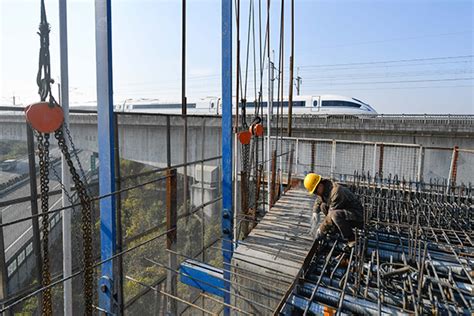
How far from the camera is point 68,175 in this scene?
2.77 metres

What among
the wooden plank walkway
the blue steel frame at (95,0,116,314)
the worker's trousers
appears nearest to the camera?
the blue steel frame at (95,0,116,314)

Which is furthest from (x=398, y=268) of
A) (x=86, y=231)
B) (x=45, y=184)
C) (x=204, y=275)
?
(x=45, y=184)

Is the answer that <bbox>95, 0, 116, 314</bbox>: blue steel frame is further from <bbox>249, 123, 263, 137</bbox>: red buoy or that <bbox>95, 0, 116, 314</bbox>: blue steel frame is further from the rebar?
<bbox>249, 123, 263, 137</bbox>: red buoy

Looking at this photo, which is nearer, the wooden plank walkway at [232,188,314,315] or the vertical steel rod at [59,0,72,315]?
the vertical steel rod at [59,0,72,315]

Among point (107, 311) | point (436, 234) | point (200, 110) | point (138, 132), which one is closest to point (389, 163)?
point (436, 234)

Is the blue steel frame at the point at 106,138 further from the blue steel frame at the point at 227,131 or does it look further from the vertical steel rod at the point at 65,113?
the blue steel frame at the point at 227,131

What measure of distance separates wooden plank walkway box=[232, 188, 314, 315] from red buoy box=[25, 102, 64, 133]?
248 centimetres

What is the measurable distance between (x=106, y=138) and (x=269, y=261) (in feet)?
8.71

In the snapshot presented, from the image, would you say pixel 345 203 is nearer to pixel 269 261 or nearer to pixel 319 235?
pixel 319 235

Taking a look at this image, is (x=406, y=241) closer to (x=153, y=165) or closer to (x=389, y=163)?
(x=389, y=163)

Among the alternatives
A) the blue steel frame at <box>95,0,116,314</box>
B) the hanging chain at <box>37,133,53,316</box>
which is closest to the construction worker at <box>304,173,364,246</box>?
the blue steel frame at <box>95,0,116,314</box>

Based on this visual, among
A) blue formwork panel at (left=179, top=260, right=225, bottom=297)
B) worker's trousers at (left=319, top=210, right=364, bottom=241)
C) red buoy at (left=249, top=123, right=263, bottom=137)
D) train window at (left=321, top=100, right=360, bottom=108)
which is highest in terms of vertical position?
train window at (left=321, top=100, right=360, bottom=108)

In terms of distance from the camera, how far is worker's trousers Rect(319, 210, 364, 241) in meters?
4.50

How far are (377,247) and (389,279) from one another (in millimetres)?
940
